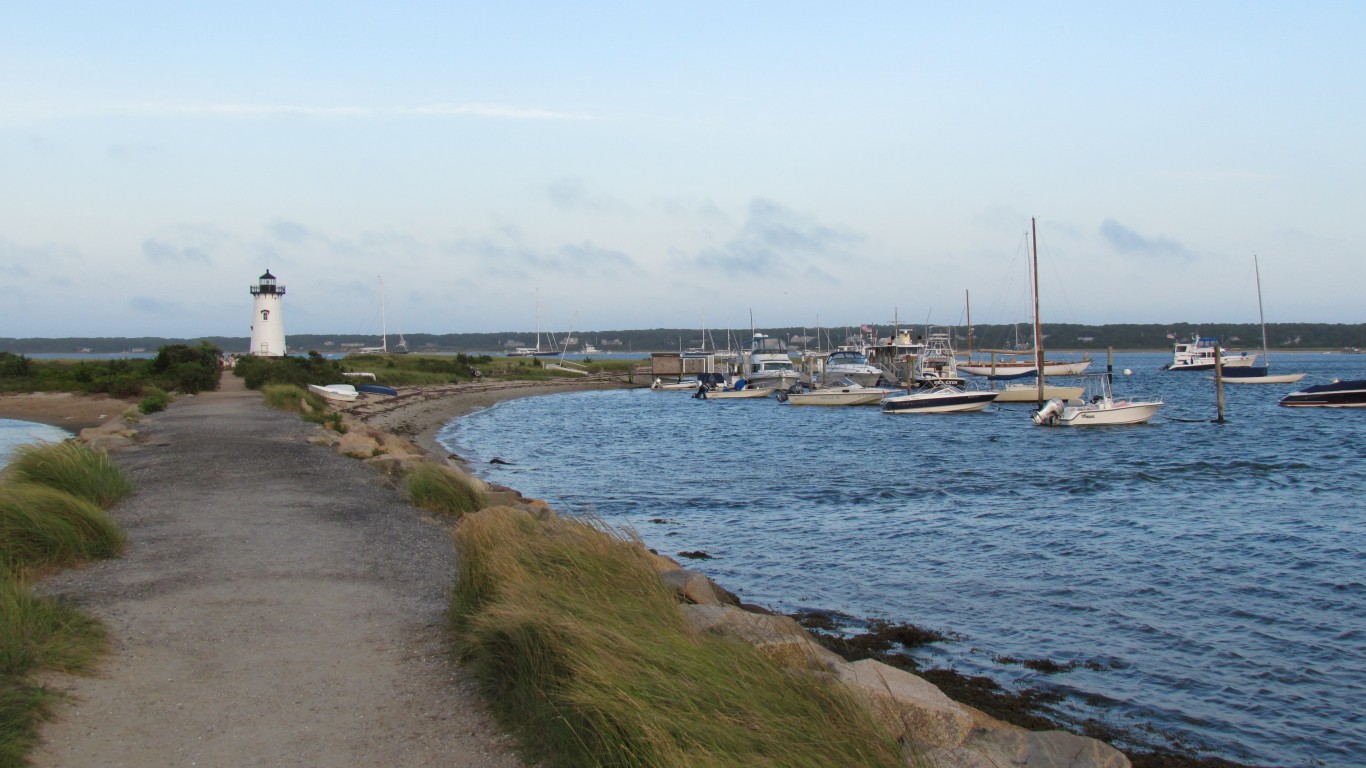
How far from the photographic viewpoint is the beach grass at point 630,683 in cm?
511

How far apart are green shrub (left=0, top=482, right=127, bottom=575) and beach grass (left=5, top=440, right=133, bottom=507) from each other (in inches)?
93.6

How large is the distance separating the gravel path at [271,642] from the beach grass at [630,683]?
1.09 ft

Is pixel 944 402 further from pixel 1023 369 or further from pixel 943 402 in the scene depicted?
pixel 1023 369

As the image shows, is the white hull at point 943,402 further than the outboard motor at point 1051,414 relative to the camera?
Yes

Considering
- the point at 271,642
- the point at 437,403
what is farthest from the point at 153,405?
the point at 271,642

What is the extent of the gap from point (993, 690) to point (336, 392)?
4157cm

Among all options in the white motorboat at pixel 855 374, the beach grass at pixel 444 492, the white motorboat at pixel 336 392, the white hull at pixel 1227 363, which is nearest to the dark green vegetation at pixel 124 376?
the white motorboat at pixel 336 392

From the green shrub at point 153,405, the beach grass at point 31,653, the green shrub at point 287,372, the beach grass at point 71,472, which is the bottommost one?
the beach grass at point 31,653

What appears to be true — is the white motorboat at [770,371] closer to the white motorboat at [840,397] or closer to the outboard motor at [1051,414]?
the white motorboat at [840,397]

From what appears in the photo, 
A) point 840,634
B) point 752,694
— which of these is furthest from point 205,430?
point 752,694

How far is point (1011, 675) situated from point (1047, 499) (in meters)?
13.4

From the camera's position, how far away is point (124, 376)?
46031 millimetres

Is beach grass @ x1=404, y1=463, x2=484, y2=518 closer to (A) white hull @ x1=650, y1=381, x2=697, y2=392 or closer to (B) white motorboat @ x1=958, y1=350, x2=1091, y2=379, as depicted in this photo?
(B) white motorboat @ x1=958, y1=350, x2=1091, y2=379

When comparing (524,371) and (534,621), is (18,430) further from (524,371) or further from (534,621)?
(524,371)
